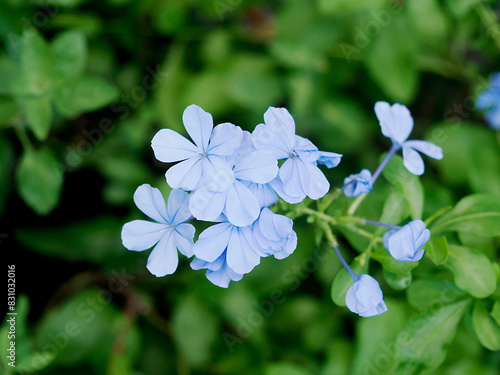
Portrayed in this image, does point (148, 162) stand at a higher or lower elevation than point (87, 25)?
lower

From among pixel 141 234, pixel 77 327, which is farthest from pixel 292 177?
pixel 77 327

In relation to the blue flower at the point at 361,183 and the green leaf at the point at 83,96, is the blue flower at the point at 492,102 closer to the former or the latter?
the blue flower at the point at 361,183

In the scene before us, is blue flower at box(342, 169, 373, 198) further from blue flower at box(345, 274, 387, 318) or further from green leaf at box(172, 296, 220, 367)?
green leaf at box(172, 296, 220, 367)

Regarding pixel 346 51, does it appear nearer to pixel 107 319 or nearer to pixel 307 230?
pixel 307 230

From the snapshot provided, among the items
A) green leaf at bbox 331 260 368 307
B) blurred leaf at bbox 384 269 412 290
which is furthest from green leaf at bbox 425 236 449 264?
green leaf at bbox 331 260 368 307

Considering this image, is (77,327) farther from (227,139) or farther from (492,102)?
(492,102)

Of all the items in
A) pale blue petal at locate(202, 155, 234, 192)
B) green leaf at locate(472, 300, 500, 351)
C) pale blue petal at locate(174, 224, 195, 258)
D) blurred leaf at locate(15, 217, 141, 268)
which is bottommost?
blurred leaf at locate(15, 217, 141, 268)

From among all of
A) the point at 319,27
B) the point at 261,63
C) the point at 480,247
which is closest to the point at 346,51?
the point at 319,27

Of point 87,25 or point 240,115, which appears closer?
point 87,25
